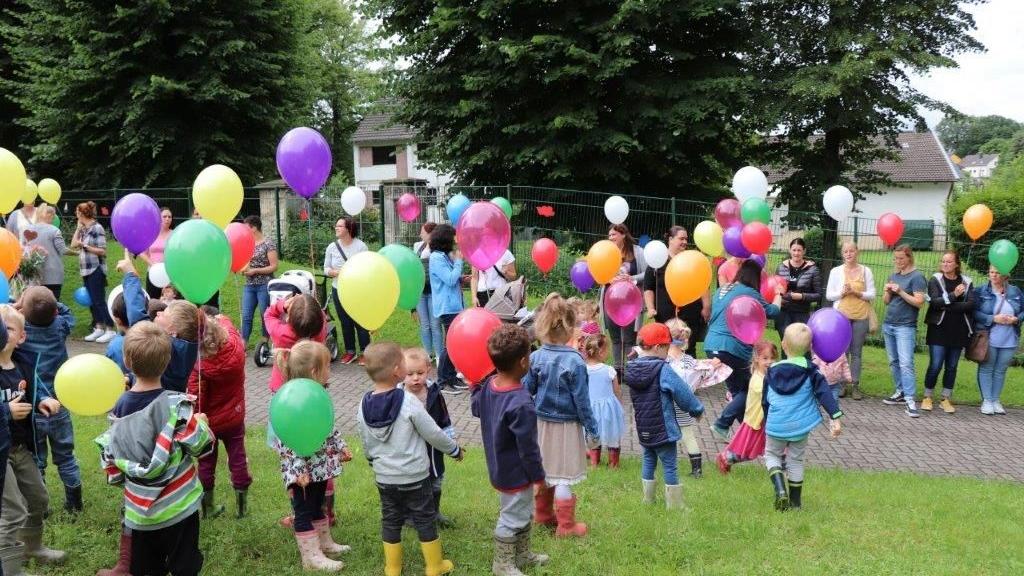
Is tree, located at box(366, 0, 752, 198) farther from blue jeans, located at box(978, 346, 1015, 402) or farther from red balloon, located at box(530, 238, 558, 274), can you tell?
blue jeans, located at box(978, 346, 1015, 402)

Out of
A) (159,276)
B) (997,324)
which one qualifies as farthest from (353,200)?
(997,324)

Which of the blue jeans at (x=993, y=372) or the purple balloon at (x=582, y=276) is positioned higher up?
the purple balloon at (x=582, y=276)

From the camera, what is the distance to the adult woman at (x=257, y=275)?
9.28 m

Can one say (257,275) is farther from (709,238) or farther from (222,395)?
(709,238)

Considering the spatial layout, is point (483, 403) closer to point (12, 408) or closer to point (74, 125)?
point (12, 408)

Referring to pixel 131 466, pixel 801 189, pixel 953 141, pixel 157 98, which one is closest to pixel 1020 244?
pixel 801 189

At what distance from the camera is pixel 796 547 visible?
15.2 feet

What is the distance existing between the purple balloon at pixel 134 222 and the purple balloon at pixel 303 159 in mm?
1118

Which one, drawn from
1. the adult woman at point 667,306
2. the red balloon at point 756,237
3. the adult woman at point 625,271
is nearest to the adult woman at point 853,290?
the adult woman at point 667,306

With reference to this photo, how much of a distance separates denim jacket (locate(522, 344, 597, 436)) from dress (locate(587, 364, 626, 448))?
1.30m

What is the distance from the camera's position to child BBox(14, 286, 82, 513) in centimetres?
436

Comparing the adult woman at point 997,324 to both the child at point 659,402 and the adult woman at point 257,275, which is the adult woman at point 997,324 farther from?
the adult woman at point 257,275

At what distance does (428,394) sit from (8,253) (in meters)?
3.62

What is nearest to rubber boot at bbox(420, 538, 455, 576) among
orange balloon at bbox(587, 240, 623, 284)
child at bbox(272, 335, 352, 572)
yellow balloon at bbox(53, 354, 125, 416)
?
child at bbox(272, 335, 352, 572)
